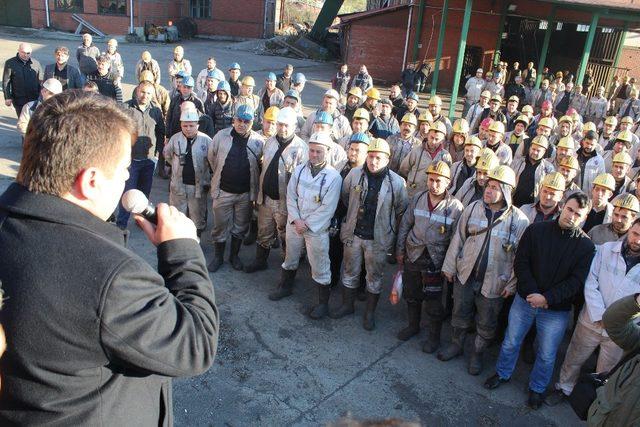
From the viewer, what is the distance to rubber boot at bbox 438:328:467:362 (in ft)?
17.0

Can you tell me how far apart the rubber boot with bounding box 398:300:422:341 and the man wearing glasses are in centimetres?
832

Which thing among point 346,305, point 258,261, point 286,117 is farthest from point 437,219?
point 258,261

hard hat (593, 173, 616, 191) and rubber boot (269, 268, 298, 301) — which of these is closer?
hard hat (593, 173, 616, 191)

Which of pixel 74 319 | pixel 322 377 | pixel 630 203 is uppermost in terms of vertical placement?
pixel 74 319

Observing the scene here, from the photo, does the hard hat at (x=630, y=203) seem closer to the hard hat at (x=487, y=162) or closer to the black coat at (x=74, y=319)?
the hard hat at (x=487, y=162)

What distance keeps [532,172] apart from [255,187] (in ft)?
11.8

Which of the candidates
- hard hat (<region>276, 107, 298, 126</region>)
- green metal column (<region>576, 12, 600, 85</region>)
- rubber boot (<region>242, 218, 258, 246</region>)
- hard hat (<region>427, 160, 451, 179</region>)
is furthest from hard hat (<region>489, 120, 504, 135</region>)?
green metal column (<region>576, 12, 600, 85</region>)

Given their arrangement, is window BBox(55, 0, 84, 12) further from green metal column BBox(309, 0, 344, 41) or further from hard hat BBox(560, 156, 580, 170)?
hard hat BBox(560, 156, 580, 170)

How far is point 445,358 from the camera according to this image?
16.9 feet

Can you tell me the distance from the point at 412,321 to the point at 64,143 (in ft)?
15.1

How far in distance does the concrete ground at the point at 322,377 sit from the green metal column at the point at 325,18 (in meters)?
25.8

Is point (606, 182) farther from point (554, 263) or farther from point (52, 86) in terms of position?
point (52, 86)

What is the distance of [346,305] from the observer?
19.2 ft

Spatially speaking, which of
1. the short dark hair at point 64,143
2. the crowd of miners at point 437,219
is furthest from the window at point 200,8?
the short dark hair at point 64,143
